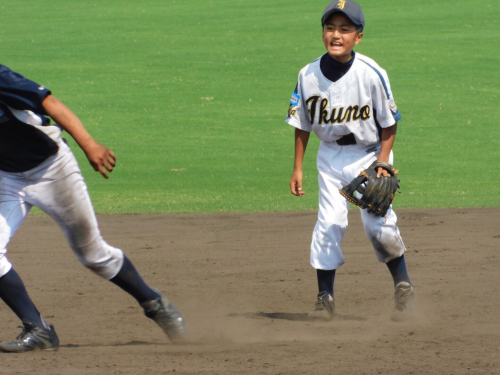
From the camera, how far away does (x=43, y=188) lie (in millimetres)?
3990

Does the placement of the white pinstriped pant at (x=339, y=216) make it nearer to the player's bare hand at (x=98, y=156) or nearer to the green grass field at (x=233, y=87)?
the player's bare hand at (x=98, y=156)

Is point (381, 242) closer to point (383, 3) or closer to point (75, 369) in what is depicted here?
point (75, 369)

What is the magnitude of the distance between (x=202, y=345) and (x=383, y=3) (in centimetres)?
1958

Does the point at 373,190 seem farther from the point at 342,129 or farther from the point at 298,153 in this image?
the point at 298,153

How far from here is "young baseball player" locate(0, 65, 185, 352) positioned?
3.74 metres

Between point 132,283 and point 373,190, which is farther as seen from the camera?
point 373,190

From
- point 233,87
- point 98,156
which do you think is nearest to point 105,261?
point 98,156

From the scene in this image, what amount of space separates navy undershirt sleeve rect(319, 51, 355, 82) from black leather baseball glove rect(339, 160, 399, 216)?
569 millimetres

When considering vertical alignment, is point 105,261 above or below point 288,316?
above

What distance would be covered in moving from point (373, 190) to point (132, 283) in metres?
1.49

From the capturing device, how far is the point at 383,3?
73.7 feet

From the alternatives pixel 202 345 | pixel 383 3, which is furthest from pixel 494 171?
pixel 383 3

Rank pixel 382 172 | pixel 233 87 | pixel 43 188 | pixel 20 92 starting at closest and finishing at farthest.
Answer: pixel 20 92 → pixel 43 188 → pixel 382 172 → pixel 233 87

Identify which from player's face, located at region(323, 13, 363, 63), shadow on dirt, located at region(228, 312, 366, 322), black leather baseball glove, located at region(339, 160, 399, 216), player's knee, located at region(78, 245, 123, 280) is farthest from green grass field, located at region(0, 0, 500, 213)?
player's knee, located at region(78, 245, 123, 280)
